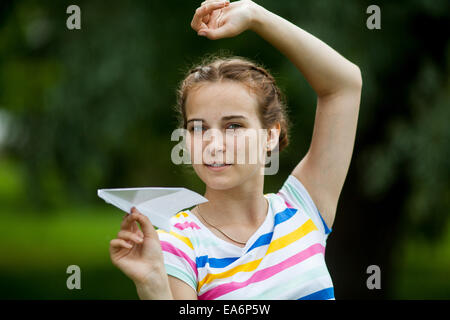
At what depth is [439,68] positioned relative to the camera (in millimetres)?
4656

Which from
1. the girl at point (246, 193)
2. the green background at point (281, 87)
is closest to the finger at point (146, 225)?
the girl at point (246, 193)

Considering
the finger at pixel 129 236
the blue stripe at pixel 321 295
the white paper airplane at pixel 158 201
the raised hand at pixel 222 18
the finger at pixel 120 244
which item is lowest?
the blue stripe at pixel 321 295

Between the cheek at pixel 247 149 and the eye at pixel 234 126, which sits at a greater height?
the eye at pixel 234 126

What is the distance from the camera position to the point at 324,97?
179cm

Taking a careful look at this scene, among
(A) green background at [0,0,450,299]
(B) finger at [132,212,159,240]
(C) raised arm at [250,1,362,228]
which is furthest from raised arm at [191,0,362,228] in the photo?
(A) green background at [0,0,450,299]

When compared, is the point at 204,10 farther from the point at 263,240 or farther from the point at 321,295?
the point at 321,295

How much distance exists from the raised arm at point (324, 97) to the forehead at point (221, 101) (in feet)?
0.53

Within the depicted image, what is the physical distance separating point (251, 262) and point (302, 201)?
30 centimetres

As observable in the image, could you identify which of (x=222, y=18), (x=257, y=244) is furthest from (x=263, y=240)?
(x=222, y=18)

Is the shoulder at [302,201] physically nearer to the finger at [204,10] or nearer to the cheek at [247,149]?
the cheek at [247,149]

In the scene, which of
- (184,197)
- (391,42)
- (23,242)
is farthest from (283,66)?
(23,242)

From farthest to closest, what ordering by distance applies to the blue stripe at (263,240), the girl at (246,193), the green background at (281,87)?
1. the green background at (281,87)
2. the blue stripe at (263,240)
3. the girl at (246,193)

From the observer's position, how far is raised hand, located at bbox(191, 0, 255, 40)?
1.49m

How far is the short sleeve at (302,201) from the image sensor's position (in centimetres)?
178
